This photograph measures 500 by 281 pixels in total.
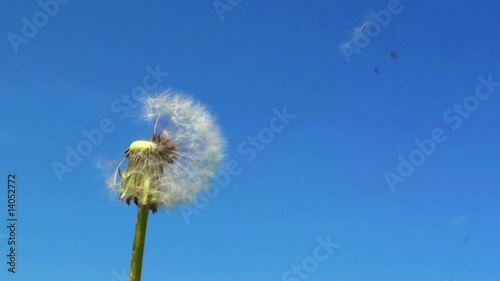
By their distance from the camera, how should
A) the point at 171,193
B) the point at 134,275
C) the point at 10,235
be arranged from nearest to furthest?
the point at 134,275, the point at 171,193, the point at 10,235

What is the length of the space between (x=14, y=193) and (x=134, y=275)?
997 centimetres

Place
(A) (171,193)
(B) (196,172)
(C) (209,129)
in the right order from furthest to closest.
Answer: (C) (209,129) < (B) (196,172) < (A) (171,193)

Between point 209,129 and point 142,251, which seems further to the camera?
point 209,129

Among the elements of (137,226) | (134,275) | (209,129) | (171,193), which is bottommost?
(134,275)

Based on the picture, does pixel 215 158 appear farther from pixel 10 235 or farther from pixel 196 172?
pixel 10 235

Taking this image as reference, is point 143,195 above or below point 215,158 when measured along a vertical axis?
below

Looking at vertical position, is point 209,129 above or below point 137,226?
above

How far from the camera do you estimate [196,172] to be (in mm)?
15750

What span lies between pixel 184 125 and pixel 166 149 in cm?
168

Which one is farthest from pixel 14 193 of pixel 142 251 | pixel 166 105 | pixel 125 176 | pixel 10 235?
pixel 142 251

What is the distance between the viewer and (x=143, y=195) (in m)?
13.6

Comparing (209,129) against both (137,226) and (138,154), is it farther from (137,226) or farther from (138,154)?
(137,226)

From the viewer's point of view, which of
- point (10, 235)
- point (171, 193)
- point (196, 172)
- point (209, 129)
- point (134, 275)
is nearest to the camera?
point (134, 275)

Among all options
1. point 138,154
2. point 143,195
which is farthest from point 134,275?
point 138,154
